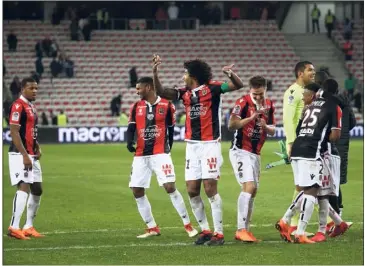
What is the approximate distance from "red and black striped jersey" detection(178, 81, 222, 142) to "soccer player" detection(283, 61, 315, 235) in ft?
4.03

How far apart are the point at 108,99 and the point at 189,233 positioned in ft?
108

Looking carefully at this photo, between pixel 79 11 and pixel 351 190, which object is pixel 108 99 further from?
pixel 351 190

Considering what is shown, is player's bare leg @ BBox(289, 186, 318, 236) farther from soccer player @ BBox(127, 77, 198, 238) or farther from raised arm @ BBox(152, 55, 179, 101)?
raised arm @ BBox(152, 55, 179, 101)

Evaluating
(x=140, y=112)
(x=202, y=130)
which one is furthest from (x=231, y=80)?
(x=140, y=112)

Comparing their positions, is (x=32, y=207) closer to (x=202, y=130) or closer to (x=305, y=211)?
(x=202, y=130)

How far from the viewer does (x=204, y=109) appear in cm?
1302

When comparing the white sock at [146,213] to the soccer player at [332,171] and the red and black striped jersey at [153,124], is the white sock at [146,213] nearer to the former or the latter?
the red and black striped jersey at [153,124]

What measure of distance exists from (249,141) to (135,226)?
2.71 metres

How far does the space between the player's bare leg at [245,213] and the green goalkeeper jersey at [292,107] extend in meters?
0.99

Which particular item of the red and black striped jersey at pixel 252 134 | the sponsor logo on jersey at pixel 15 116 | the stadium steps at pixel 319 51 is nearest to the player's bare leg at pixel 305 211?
the red and black striped jersey at pixel 252 134

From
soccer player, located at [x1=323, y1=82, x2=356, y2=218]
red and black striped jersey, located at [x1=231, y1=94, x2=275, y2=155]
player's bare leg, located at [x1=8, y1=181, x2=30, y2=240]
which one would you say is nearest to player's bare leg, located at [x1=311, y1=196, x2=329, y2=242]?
red and black striped jersey, located at [x1=231, y1=94, x2=275, y2=155]

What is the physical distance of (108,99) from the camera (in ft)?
152

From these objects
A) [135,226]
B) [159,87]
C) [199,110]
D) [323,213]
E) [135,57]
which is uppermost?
[159,87]

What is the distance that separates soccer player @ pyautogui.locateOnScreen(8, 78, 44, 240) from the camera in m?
13.8
